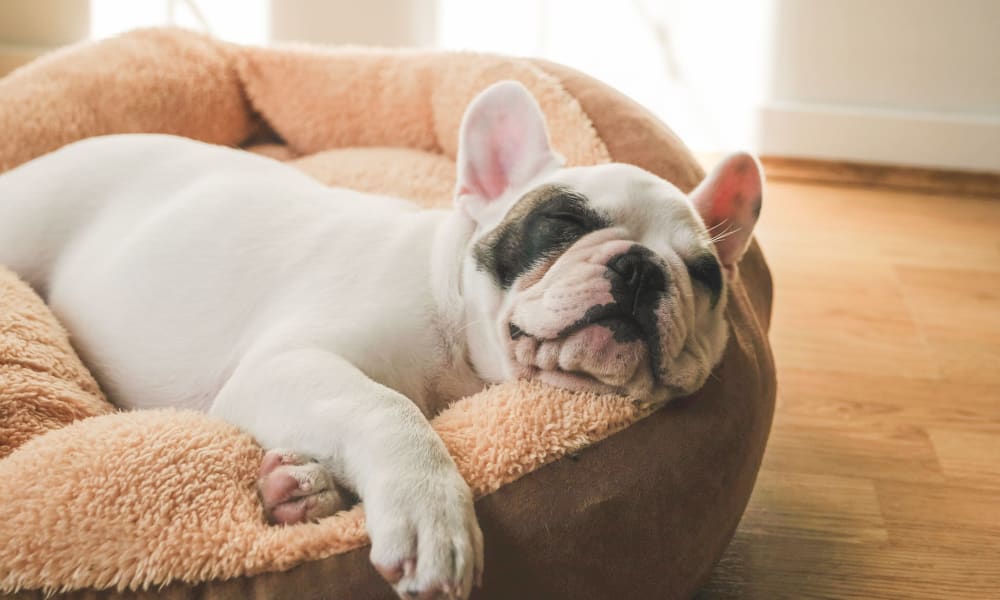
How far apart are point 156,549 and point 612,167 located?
89cm

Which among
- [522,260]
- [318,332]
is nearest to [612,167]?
[522,260]

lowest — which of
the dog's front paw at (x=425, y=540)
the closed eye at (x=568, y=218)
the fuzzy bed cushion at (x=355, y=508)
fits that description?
the fuzzy bed cushion at (x=355, y=508)

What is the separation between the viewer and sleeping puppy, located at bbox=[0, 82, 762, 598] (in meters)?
1.31

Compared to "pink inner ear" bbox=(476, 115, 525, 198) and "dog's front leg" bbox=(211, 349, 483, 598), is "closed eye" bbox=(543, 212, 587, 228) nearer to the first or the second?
"pink inner ear" bbox=(476, 115, 525, 198)

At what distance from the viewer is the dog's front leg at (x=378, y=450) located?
113 cm

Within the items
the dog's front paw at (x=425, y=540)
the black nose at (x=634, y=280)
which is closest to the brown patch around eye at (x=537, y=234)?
the black nose at (x=634, y=280)

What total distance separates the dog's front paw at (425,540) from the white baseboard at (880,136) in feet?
9.88

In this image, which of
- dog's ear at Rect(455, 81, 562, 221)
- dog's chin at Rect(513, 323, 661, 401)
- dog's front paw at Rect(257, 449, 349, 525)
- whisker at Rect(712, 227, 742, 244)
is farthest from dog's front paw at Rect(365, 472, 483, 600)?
whisker at Rect(712, 227, 742, 244)

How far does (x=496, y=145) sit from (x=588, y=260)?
35 centimetres

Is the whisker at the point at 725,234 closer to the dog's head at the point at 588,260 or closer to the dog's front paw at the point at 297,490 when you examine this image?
the dog's head at the point at 588,260

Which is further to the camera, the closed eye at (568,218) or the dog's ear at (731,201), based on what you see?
Result: the dog's ear at (731,201)

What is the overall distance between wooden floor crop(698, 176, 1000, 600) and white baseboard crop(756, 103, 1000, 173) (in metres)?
0.26

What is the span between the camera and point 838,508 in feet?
6.26

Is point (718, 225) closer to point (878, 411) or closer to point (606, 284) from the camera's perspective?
point (606, 284)
